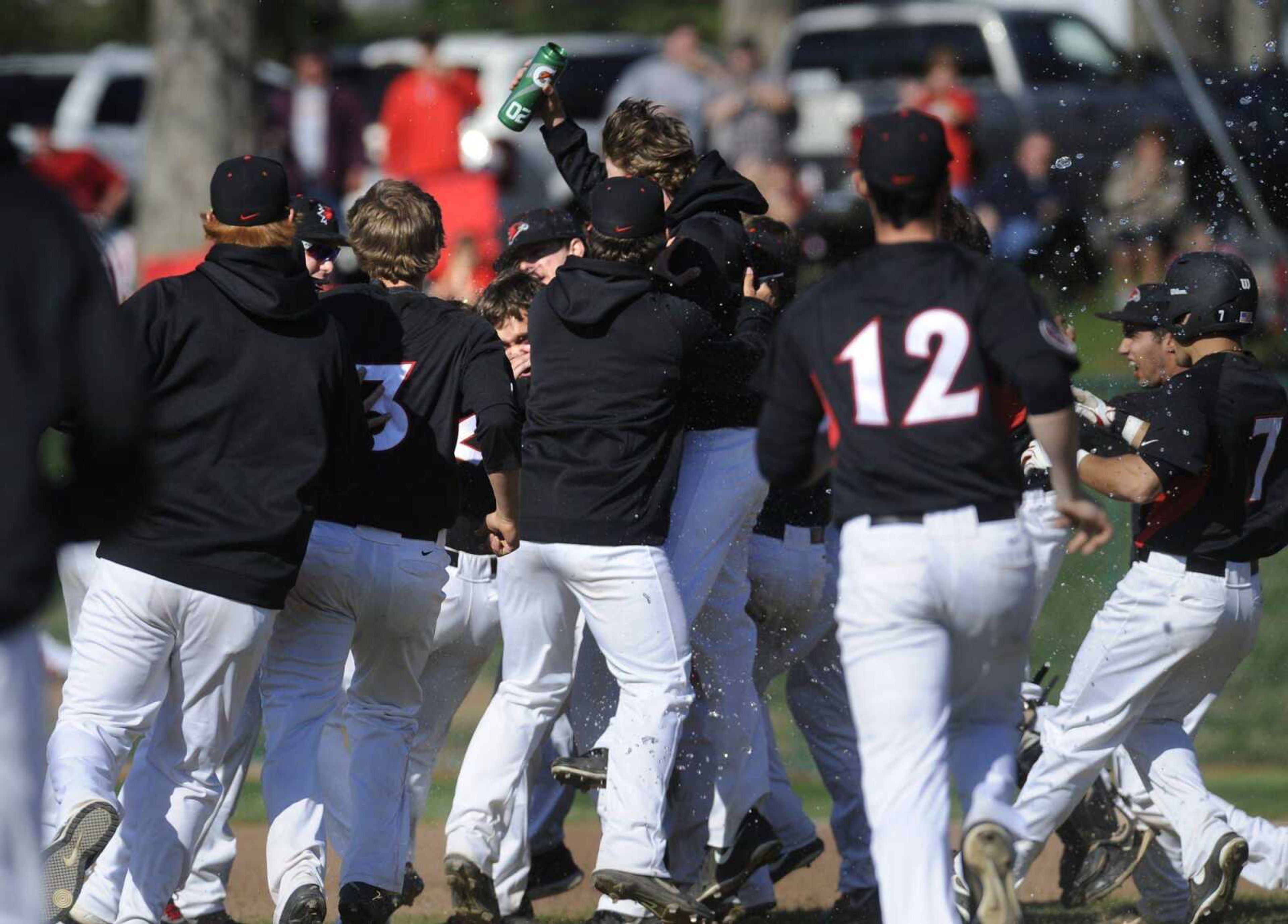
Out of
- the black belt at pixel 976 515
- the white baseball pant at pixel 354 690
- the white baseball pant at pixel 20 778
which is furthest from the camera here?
the white baseball pant at pixel 354 690

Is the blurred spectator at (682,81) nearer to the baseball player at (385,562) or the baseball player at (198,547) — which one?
the baseball player at (385,562)

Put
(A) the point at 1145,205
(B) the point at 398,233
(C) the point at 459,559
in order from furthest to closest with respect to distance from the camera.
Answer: (A) the point at 1145,205 < (C) the point at 459,559 < (B) the point at 398,233

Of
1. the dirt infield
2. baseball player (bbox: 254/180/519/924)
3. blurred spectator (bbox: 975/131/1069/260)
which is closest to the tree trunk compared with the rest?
blurred spectator (bbox: 975/131/1069/260)

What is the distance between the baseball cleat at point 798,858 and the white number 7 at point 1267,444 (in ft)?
6.82

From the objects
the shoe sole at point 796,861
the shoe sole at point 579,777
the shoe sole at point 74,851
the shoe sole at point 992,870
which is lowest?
the shoe sole at point 796,861

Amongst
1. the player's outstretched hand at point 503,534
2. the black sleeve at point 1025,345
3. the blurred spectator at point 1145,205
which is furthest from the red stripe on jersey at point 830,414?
the blurred spectator at point 1145,205

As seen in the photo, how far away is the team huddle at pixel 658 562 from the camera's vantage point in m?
4.75

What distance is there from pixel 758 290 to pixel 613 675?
1635mm

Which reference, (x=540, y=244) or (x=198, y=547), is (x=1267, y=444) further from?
(x=198, y=547)

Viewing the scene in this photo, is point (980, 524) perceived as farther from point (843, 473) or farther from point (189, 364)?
point (189, 364)

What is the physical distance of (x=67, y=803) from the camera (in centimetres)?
534

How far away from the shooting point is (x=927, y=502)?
4715mm

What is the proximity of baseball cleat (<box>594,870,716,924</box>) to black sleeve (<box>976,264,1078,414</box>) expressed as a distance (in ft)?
7.14

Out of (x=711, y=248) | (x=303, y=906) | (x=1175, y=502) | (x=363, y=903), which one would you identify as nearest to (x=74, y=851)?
(x=303, y=906)
